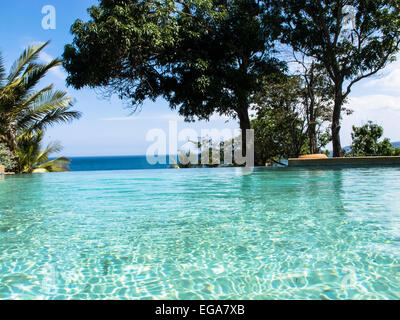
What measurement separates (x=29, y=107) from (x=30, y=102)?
0.24 metres

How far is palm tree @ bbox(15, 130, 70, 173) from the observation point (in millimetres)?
15359

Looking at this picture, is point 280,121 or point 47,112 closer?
point 47,112

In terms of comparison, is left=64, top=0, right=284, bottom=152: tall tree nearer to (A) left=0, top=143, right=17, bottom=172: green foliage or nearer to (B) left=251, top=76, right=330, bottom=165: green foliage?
(A) left=0, top=143, right=17, bottom=172: green foliage

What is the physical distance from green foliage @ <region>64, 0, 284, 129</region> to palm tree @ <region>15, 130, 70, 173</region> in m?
3.43

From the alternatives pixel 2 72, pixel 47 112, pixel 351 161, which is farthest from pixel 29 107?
pixel 351 161

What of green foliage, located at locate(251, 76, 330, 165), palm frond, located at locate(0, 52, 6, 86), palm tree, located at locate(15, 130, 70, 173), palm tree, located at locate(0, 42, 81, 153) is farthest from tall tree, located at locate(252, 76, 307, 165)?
palm frond, located at locate(0, 52, 6, 86)

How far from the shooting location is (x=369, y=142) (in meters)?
27.8

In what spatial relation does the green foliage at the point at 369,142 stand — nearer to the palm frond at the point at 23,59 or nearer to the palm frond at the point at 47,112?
the palm frond at the point at 47,112

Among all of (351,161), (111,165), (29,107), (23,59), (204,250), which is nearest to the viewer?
(204,250)

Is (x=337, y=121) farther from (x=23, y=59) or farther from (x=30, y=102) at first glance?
(x=23, y=59)

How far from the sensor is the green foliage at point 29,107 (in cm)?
1479

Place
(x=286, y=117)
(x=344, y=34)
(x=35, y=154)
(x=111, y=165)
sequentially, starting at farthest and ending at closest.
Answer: (x=111, y=165) < (x=286, y=117) < (x=344, y=34) < (x=35, y=154)

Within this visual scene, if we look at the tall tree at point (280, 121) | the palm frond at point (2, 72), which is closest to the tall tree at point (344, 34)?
the tall tree at point (280, 121)
